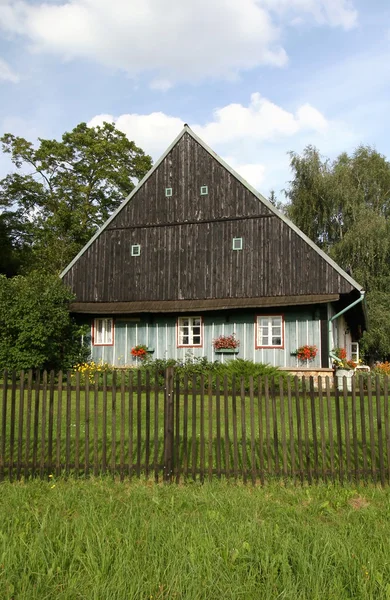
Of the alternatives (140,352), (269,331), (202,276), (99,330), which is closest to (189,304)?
(202,276)

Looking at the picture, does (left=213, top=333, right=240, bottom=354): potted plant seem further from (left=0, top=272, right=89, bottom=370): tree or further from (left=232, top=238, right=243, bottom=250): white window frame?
(left=0, top=272, right=89, bottom=370): tree

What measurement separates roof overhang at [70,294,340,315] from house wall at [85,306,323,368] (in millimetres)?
526

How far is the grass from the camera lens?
3582 mm

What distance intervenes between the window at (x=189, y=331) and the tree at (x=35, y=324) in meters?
4.13

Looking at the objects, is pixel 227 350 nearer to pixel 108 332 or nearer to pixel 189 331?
pixel 189 331

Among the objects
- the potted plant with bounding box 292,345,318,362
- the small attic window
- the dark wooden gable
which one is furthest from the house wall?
the small attic window

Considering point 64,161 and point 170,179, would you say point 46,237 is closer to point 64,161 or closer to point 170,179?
point 64,161

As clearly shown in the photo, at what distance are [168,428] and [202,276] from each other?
1301 cm

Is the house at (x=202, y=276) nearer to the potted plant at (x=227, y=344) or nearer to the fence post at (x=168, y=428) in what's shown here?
the potted plant at (x=227, y=344)

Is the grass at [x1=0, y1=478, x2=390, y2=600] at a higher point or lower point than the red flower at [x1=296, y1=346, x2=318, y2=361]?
lower

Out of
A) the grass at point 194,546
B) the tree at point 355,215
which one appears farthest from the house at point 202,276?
the grass at point 194,546

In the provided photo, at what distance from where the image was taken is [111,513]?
4.98 metres

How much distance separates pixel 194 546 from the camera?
409cm

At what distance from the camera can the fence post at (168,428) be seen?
20.8 ft
